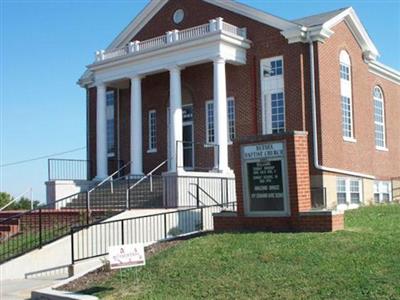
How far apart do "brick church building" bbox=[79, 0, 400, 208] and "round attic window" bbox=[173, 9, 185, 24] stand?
0.05m

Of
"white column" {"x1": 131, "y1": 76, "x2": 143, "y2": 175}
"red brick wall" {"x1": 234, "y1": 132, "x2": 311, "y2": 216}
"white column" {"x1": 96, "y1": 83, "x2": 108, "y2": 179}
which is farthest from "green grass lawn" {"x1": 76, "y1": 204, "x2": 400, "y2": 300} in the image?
"white column" {"x1": 96, "y1": 83, "x2": 108, "y2": 179}

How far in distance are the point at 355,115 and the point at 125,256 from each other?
642 inches

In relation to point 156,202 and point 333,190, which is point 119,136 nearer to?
point 156,202

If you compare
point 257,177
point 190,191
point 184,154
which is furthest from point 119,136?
point 257,177

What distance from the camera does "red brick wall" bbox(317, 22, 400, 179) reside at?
22.4 meters

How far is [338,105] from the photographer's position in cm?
2338

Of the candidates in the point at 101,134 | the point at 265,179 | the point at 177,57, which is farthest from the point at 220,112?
the point at 265,179

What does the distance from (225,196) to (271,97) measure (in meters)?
4.62

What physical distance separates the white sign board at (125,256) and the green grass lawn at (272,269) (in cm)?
37

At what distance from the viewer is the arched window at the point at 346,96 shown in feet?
79.2

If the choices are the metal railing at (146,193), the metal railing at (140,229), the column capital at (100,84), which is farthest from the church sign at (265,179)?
the column capital at (100,84)

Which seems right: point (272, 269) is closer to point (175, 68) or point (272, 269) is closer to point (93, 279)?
point (93, 279)

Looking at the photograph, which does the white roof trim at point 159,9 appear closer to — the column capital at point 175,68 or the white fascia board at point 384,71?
the column capital at point 175,68

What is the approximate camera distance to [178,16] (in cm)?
2689
